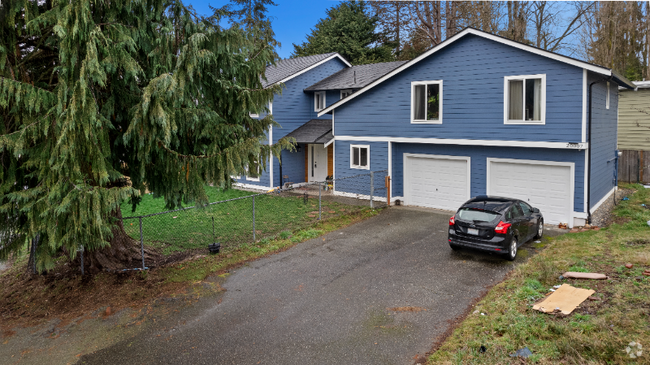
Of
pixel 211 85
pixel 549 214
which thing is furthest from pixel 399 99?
pixel 211 85

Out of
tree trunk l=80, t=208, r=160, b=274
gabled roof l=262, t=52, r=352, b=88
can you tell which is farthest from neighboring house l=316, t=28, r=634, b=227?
tree trunk l=80, t=208, r=160, b=274

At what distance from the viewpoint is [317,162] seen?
23.3 metres

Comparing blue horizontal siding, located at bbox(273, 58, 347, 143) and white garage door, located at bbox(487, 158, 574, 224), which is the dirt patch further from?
blue horizontal siding, located at bbox(273, 58, 347, 143)

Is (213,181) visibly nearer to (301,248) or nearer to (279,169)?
(301,248)

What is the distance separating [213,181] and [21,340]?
425 cm

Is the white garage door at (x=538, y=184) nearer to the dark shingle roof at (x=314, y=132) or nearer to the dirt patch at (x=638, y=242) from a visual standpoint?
the dirt patch at (x=638, y=242)

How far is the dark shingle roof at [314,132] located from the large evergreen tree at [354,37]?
1654 cm

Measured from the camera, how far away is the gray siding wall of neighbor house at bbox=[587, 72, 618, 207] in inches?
568

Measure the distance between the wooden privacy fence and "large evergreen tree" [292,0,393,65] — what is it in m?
21.4

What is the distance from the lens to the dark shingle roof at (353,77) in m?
22.5

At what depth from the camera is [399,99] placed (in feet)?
57.7

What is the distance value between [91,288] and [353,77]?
1774 centimetres

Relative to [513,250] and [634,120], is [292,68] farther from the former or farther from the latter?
[634,120]

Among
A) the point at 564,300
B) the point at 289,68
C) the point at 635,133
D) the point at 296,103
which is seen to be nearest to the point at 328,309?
the point at 564,300
